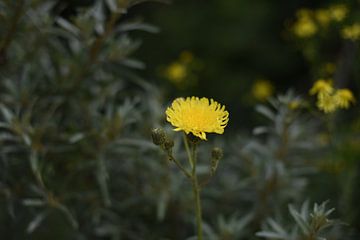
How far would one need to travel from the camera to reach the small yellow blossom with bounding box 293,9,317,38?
8.08 ft

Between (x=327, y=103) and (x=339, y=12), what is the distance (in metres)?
0.63

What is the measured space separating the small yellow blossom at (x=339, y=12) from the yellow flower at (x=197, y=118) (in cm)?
106

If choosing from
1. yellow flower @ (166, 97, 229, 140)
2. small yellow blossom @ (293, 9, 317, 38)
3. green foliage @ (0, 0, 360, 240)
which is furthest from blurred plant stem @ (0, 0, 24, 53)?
small yellow blossom @ (293, 9, 317, 38)

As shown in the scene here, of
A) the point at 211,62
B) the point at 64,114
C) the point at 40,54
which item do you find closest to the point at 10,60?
the point at 40,54

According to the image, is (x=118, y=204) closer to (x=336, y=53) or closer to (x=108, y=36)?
(x=108, y=36)

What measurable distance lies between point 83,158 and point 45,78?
0.43 m

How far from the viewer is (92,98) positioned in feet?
7.32

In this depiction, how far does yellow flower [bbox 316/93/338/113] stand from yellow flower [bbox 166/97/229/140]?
0.51 m

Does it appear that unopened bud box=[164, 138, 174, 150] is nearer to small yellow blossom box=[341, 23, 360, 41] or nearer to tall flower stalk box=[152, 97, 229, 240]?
tall flower stalk box=[152, 97, 229, 240]

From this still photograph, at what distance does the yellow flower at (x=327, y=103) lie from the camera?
1771 mm

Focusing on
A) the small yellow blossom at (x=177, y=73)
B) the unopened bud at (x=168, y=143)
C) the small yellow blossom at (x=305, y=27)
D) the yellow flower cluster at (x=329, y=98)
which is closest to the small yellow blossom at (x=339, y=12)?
the small yellow blossom at (x=305, y=27)

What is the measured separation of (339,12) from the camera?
2.25 m

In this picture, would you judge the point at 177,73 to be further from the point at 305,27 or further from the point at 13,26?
the point at 13,26

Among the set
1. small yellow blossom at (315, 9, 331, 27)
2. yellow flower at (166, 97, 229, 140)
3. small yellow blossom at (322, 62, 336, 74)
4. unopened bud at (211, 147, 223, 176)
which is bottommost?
unopened bud at (211, 147, 223, 176)
